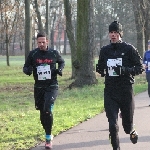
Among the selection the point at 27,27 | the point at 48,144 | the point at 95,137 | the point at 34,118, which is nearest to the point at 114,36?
the point at 48,144

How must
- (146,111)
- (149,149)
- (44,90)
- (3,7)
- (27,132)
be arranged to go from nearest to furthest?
(149,149), (44,90), (27,132), (146,111), (3,7)

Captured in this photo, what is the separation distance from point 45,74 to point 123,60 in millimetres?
1620

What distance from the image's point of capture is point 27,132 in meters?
8.25

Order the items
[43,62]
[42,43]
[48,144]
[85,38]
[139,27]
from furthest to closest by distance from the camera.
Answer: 1. [139,27]
2. [85,38]
3. [43,62]
4. [42,43]
5. [48,144]

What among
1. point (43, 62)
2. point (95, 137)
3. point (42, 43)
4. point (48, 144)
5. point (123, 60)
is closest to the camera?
point (123, 60)

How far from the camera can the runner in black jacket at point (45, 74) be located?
23.7 ft

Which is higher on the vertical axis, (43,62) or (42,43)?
(42,43)

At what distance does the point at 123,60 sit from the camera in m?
6.22

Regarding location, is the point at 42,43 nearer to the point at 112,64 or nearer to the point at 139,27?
the point at 112,64

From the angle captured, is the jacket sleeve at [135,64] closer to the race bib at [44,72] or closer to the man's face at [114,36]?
the man's face at [114,36]

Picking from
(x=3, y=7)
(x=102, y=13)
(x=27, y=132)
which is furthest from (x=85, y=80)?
(x=102, y=13)

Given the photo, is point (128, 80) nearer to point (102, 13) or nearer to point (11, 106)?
point (11, 106)

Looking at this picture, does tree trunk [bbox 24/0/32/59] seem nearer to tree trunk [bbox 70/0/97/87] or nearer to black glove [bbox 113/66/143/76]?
tree trunk [bbox 70/0/97/87]

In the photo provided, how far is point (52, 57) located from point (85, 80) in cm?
1171
